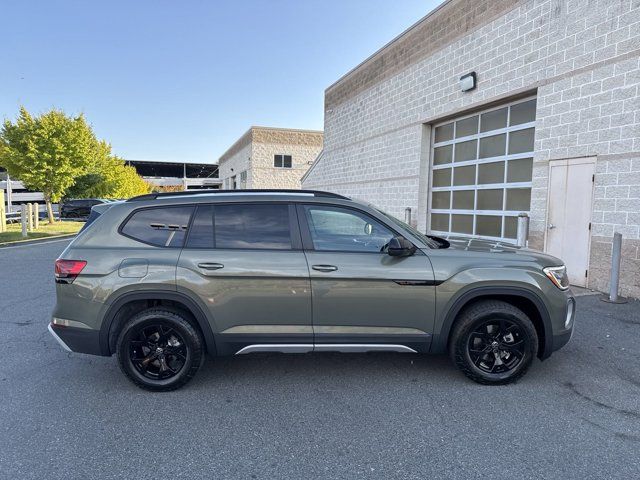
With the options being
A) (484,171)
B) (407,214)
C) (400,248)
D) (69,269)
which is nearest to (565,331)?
(400,248)

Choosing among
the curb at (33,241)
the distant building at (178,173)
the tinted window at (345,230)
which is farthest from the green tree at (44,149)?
the distant building at (178,173)

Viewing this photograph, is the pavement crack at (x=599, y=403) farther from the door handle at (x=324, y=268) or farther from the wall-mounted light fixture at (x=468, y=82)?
the wall-mounted light fixture at (x=468, y=82)

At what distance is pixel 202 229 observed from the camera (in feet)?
12.3

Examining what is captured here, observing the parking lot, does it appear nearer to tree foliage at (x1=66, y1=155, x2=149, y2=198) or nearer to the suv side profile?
the suv side profile

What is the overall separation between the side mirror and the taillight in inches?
103

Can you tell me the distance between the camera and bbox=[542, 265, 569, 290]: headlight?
3697 millimetres

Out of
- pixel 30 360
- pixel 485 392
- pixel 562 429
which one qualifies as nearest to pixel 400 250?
pixel 485 392

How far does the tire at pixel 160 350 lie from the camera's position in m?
3.57

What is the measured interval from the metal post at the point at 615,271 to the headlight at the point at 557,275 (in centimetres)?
341

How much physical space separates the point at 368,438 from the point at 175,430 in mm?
1393

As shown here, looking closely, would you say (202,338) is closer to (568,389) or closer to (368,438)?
(368,438)

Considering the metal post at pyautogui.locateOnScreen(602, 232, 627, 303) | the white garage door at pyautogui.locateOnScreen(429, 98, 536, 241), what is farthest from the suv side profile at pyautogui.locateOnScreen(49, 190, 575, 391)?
A: the white garage door at pyautogui.locateOnScreen(429, 98, 536, 241)

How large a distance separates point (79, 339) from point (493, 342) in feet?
11.8

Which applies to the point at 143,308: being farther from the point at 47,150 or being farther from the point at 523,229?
the point at 47,150
